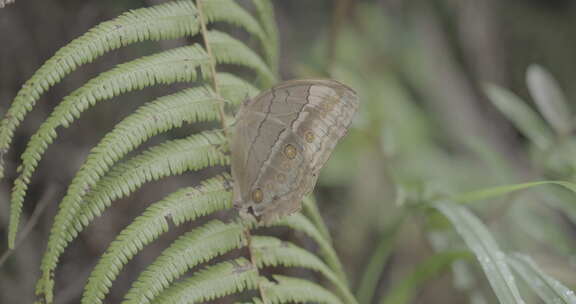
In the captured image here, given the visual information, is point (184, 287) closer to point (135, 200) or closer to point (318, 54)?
point (135, 200)

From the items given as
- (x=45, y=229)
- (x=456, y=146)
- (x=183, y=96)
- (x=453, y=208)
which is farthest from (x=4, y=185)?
(x=456, y=146)

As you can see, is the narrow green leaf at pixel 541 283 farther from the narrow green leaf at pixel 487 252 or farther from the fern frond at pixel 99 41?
the fern frond at pixel 99 41

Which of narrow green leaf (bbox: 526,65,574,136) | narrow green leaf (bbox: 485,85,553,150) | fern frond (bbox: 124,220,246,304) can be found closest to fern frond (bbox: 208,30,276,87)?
fern frond (bbox: 124,220,246,304)

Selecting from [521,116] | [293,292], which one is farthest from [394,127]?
[293,292]

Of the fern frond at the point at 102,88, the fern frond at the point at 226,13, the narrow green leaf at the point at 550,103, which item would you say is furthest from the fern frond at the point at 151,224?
the narrow green leaf at the point at 550,103

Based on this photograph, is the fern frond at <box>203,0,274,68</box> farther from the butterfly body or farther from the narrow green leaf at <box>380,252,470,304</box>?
the narrow green leaf at <box>380,252,470,304</box>

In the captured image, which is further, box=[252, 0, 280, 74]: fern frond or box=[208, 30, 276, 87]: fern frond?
box=[252, 0, 280, 74]: fern frond

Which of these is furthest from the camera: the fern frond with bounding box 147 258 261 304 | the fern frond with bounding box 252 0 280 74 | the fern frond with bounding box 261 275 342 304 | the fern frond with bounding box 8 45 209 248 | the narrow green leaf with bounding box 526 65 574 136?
the narrow green leaf with bounding box 526 65 574 136
